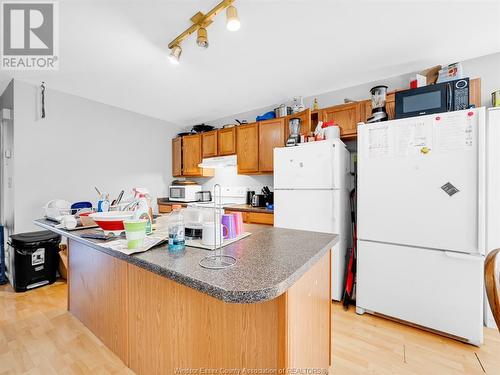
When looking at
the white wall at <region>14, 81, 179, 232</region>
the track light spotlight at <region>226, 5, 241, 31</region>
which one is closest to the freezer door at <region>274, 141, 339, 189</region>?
the track light spotlight at <region>226, 5, 241, 31</region>

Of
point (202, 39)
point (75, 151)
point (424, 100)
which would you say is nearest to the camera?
point (202, 39)

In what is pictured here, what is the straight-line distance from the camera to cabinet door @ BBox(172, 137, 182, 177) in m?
4.31

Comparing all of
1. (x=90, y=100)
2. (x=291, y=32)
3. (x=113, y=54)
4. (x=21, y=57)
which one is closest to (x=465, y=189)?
(x=291, y=32)

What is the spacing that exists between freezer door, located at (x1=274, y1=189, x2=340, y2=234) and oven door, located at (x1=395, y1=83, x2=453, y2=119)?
37.5 inches

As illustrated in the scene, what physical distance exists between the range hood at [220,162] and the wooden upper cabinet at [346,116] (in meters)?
1.54

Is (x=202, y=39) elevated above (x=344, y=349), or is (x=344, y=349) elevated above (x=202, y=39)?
(x=202, y=39)

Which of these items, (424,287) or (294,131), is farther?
(294,131)

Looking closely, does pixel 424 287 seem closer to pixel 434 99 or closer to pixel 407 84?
pixel 434 99

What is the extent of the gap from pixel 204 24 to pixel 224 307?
184 centimetres

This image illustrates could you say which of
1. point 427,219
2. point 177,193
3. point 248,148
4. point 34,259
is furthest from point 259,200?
point 34,259

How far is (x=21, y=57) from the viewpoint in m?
2.30

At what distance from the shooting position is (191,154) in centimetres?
414

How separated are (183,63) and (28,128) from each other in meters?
2.12

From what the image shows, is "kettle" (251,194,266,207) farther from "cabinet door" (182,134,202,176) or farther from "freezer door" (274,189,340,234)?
"cabinet door" (182,134,202,176)
